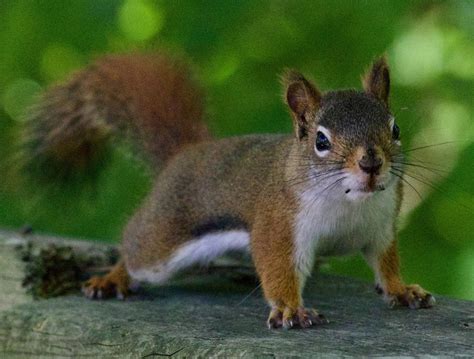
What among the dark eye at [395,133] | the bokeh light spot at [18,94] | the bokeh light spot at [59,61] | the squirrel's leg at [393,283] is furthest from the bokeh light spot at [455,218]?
the bokeh light spot at [18,94]

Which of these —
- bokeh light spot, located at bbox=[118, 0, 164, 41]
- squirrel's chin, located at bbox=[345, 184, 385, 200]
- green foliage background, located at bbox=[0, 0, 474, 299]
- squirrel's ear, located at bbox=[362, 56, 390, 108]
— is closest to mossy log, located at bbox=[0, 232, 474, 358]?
squirrel's chin, located at bbox=[345, 184, 385, 200]

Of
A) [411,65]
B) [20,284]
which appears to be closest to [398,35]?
[411,65]

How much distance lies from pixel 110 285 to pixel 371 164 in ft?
3.08

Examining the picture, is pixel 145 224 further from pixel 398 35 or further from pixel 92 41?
pixel 398 35

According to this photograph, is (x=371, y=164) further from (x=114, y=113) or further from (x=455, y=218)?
(x=114, y=113)

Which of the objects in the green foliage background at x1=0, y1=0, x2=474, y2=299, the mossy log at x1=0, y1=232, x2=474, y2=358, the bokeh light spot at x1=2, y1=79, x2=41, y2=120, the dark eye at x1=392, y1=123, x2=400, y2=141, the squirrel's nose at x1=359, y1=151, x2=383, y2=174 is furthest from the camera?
the bokeh light spot at x1=2, y1=79, x2=41, y2=120

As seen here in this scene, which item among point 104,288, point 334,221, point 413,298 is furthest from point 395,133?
point 104,288

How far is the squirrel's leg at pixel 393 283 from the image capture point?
2.26m

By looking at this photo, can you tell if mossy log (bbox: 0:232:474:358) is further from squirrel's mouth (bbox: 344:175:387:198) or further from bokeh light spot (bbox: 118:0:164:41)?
bokeh light spot (bbox: 118:0:164:41)

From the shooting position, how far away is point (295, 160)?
7.75 ft

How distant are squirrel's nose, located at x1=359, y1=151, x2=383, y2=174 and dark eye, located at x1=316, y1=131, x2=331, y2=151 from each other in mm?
172

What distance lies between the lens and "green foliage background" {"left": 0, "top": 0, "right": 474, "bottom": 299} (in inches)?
113

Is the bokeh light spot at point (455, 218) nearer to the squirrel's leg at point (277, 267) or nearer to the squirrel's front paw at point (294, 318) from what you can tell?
the squirrel's leg at point (277, 267)

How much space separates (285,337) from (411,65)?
1.32 m
